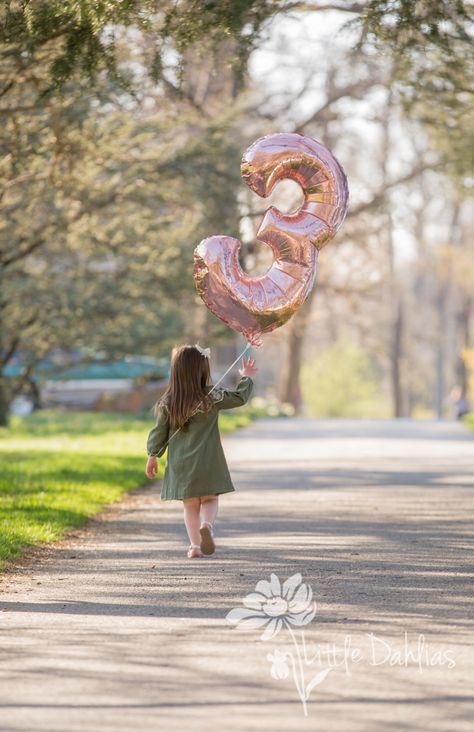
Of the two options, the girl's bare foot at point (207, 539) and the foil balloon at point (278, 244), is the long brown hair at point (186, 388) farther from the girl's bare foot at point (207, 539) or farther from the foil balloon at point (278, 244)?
the foil balloon at point (278, 244)

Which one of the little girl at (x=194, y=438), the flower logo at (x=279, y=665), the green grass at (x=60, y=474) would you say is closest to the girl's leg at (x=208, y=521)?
the little girl at (x=194, y=438)

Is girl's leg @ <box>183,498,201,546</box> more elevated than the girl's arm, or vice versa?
the girl's arm

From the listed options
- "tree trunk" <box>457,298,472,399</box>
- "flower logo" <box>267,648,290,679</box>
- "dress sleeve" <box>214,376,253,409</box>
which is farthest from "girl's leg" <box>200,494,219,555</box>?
"tree trunk" <box>457,298,472,399</box>

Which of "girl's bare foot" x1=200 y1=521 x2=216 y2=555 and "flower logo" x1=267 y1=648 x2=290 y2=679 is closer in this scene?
"flower logo" x1=267 y1=648 x2=290 y2=679

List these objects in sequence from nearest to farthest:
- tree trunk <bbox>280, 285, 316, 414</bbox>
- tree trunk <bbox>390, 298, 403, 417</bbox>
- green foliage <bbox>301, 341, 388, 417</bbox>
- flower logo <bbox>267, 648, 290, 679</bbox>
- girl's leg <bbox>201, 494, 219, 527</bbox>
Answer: flower logo <bbox>267, 648, 290, 679</bbox>, girl's leg <bbox>201, 494, 219, 527</bbox>, tree trunk <bbox>280, 285, 316, 414</bbox>, tree trunk <bbox>390, 298, 403, 417</bbox>, green foliage <bbox>301, 341, 388, 417</bbox>

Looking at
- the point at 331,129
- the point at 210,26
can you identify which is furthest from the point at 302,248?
the point at 331,129

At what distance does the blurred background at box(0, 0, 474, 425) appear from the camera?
1213 centimetres

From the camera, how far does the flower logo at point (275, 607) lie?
678 cm

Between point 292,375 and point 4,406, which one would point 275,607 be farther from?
point 292,375

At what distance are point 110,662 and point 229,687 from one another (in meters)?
0.74

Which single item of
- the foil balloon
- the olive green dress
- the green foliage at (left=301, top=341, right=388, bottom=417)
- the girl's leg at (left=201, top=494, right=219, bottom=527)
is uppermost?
the foil balloon

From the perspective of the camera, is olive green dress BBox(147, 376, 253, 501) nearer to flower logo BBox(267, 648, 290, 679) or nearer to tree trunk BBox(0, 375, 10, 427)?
flower logo BBox(267, 648, 290, 679)

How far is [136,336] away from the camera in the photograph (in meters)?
28.4
